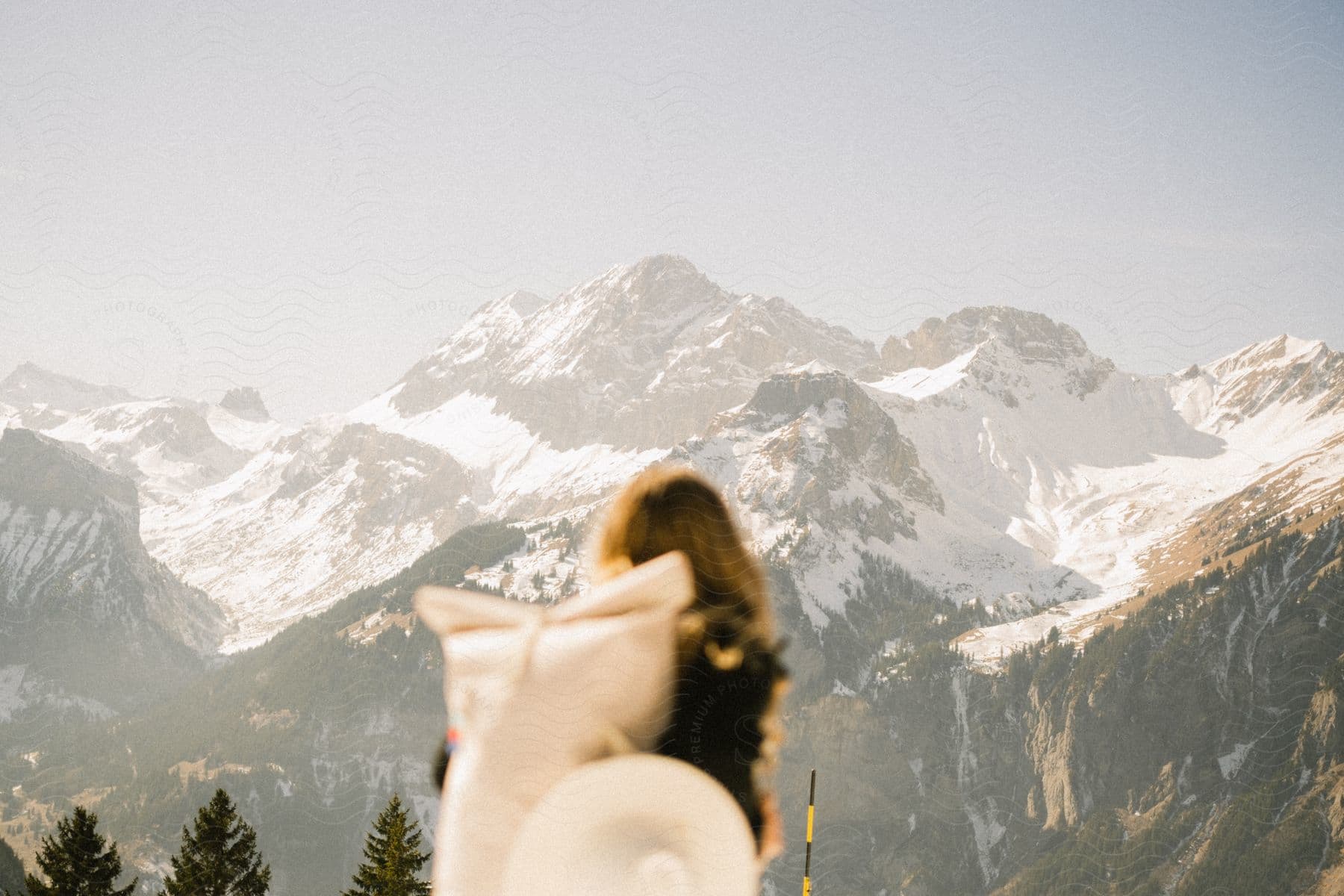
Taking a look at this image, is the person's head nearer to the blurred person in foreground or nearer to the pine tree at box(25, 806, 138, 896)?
the blurred person in foreground

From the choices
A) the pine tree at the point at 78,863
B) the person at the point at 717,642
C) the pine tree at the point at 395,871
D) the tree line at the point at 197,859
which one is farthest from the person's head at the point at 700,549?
the pine tree at the point at 78,863

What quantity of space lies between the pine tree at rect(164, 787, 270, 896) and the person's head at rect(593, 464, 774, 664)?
2196cm

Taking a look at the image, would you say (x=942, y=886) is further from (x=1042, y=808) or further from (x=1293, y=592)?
(x=1293, y=592)

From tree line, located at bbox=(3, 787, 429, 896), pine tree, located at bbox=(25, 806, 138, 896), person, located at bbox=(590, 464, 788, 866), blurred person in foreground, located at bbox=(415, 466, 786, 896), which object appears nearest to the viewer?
blurred person in foreground, located at bbox=(415, 466, 786, 896)

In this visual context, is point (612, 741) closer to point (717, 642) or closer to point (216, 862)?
point (717, 642)

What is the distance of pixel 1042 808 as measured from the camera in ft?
621

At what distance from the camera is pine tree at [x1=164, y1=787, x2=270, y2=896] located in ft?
71.4

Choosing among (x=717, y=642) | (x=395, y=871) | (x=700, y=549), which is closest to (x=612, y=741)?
(x=717, y=642)

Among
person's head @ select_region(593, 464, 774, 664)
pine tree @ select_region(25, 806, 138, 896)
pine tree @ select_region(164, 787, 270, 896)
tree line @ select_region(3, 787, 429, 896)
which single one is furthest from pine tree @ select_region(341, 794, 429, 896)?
person's head @ select_region(593, 464, 774, 664)

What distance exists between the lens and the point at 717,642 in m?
2.17

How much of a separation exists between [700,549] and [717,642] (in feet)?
0.66

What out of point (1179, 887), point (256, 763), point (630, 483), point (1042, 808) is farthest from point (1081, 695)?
point (630, 483)

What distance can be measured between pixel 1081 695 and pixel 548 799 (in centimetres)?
20370

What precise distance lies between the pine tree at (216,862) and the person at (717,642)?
72.2ft
